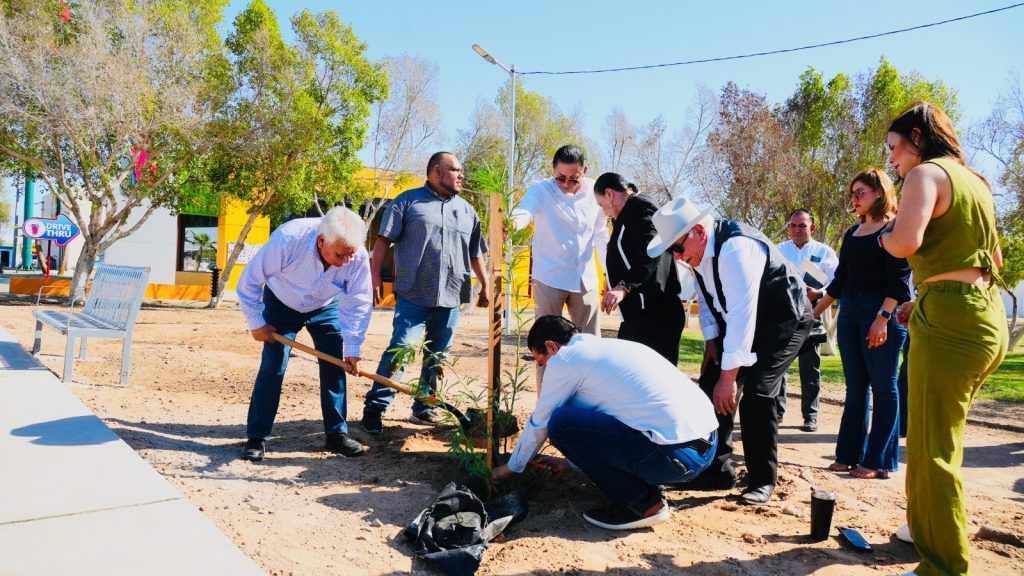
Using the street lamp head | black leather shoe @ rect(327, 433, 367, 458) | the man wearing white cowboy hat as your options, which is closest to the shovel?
black leather shoe @ rect(327, 433, 367, 458)

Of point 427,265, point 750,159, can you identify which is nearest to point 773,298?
point 427,265

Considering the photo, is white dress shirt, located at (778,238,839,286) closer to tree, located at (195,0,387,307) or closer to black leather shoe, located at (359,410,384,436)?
black leather shoe, located at (359,410,384,436)

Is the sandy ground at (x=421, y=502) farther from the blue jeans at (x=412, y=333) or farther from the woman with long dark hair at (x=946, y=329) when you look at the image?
the woman with long dark hair at (x=946, y=329)

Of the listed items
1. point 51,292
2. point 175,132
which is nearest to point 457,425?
point 175,132

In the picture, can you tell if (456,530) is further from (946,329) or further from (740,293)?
(946,329)

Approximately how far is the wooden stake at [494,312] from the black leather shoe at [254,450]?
1470mm

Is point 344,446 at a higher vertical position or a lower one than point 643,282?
lower

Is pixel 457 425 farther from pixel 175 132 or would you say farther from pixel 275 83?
pixel 275 83

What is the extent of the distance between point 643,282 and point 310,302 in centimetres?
210

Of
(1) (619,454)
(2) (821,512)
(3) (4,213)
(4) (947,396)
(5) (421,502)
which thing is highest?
(3) (4,213)

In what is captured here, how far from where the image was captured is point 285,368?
4582 mm

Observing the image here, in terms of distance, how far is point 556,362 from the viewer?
10.7 ft

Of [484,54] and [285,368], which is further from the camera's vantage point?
[484,54]

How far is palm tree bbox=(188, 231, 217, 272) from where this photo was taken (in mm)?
28312
